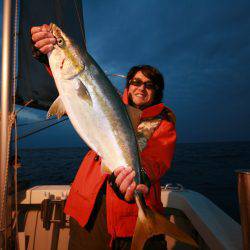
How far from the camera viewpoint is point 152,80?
352 centimetres

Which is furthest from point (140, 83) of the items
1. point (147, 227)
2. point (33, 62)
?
point (33, 62)

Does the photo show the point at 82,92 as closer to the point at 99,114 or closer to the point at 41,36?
the point at 99,114

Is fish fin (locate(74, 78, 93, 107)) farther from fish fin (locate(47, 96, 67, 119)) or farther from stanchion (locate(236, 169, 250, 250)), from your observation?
stanchion (locate(236, 169, 250, 250))

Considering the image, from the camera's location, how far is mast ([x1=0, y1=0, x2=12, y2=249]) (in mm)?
3335

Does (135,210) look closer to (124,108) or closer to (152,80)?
(124,108)

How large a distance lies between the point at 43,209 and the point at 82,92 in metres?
3.34

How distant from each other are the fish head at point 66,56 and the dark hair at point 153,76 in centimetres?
141

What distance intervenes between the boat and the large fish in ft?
4.98

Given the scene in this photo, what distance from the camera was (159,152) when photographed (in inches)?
111

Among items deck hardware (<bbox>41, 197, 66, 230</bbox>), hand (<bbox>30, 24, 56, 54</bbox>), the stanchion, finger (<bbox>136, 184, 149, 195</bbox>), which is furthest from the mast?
the stanchion

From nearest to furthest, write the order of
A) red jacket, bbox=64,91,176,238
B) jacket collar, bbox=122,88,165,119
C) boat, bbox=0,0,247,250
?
1. red jacket, bbox=64,91,176,238
2. jacket collar, bbox=122,88,165,119
3. boat, bbox=0,0,247,250

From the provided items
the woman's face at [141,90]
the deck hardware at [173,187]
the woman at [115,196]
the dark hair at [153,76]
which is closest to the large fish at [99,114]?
the woman at [115,196]

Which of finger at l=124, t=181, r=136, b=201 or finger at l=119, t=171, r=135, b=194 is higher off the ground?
finger at l=119, t=171, r=135, b=194

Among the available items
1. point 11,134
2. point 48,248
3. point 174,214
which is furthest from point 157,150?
point 48,248
